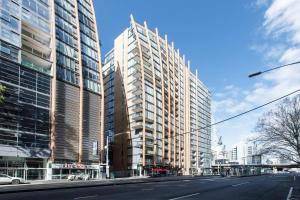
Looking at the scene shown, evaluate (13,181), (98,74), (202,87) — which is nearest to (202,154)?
(202,87)

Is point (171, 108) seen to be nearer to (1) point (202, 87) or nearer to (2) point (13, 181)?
(1) point (202, 87)

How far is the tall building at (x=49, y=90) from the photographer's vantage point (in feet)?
207

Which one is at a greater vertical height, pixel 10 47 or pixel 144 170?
pixel 10 47

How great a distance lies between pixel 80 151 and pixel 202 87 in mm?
113461

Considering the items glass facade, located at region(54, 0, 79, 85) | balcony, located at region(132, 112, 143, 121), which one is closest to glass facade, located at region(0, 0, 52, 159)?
glass facade, located at region(54, 0, 79, 85)

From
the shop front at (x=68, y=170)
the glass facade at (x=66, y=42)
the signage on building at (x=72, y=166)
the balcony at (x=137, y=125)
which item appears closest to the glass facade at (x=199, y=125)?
the balcony at (x=137, y=125)

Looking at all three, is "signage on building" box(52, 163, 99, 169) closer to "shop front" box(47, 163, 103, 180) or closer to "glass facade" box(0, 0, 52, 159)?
"shop front" box(47, 163, 103, 180)

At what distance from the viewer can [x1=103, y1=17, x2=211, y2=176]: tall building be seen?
114125 mm

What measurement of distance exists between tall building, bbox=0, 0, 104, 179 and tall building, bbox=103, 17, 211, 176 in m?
26.8

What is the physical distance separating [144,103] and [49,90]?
45378 millimetres

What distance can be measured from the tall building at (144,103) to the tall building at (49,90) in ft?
87.8

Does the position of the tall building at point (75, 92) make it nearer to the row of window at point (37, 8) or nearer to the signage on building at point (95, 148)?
the signage on building at point (95, 148)

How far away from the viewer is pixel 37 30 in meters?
71.6

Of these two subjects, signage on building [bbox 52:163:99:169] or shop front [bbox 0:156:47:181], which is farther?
signage on building [bbox 52:163:99:169]
